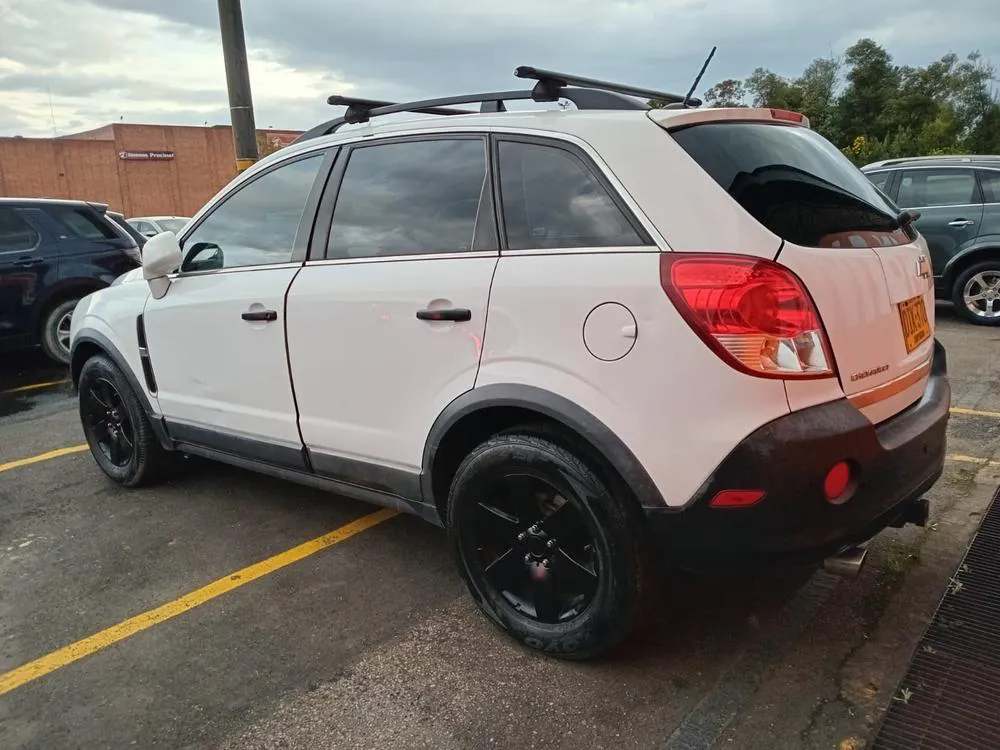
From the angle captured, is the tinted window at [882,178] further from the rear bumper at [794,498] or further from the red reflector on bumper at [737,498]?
the red reflector on bumper at [737,498]

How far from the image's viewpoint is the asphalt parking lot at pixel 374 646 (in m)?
2.30

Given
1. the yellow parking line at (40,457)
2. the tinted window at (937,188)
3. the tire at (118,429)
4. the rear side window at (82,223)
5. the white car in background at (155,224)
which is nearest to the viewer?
the tire at (118,429)

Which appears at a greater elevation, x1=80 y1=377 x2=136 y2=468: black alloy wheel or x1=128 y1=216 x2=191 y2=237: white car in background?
x1=128 y1=216 x2=191 y2=237: white car in background

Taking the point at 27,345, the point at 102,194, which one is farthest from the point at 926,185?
the point at 102,194

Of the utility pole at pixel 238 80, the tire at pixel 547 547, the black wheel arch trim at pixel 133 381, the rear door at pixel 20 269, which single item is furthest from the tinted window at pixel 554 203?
the rear door at pixel 20 269

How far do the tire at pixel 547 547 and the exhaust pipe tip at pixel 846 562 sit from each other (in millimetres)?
557

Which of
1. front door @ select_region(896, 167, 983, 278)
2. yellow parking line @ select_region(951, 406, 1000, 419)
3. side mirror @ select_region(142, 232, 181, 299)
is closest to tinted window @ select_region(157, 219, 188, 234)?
front door @ select_region(896, 167, 983, 278)

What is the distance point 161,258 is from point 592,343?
2397 mm

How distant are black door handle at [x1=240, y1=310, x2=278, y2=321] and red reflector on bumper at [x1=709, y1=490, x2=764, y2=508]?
6.46 feet

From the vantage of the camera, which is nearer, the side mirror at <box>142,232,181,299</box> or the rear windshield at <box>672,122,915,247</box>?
the rear windshield at <box>672,122,915,247</box>

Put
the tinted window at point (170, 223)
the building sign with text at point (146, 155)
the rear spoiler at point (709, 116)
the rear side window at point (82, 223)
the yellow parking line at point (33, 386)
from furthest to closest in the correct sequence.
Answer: the building sign with text at point (146, 155)
the tinted window at point (170, 223)
the rear side window at point (82, 223)
the yellow parking line at point (33, 386)
the rear spoiler at point (709, 116)

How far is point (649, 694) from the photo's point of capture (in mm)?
2396

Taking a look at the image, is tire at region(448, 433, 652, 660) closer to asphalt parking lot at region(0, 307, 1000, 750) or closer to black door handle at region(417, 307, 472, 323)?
asphalt parking lot at region(0, 307, 1000, 750)

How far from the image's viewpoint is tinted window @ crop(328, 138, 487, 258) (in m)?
2.75
